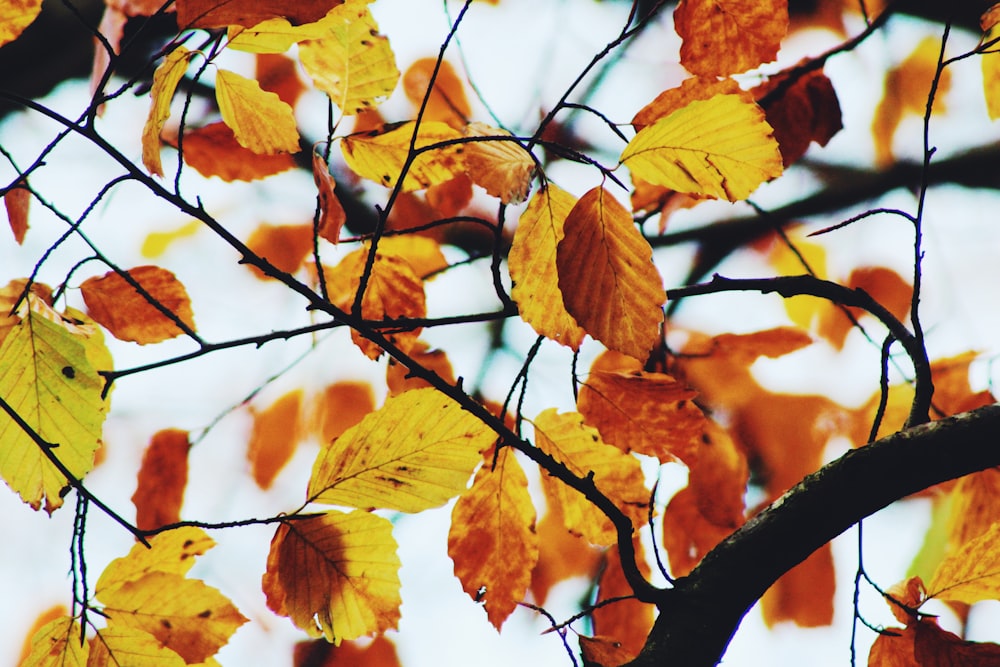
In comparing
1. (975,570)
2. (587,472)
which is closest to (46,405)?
(587,472)

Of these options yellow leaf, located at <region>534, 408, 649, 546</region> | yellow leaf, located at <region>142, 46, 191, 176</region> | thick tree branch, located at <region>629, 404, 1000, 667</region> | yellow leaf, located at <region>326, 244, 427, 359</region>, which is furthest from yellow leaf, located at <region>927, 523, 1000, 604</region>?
yellow leaf, located at <region>142, 46, 191, 176</region>

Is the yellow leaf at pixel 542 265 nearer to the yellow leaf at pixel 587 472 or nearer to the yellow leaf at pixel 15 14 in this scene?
the yellow leaf at pixel 587 472

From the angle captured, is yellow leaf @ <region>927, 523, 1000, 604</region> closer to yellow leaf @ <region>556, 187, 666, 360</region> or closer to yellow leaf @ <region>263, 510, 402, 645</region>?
yellow leaf @ <region>556, 187, 666, 360</region>

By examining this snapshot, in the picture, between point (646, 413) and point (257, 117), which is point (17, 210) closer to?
point (257, 117)

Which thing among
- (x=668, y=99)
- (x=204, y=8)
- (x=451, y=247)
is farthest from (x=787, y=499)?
(x=451, y=247)

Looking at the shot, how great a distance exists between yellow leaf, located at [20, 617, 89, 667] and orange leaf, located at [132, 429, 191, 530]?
0.37m

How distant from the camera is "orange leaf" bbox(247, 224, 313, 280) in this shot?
1.51 meters

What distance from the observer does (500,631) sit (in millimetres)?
517

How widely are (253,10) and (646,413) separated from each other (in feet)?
1.32

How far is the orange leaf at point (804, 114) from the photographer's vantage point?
709 millimetres

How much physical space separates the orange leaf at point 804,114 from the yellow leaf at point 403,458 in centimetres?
49

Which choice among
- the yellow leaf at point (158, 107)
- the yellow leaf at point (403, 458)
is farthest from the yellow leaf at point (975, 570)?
the yellow leaf at point (158, 107)

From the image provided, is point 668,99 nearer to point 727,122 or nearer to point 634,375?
point 727,122

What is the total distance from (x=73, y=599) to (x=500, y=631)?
0.98 ft
